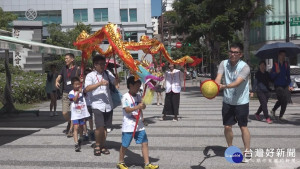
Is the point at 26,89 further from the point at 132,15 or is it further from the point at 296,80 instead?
the point at 132,15

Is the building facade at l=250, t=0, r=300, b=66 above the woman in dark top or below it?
above

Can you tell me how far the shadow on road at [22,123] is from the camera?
828 centimetres

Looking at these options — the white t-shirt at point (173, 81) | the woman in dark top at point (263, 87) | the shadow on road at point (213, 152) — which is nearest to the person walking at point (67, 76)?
the white t-shirt at point (173, 81)

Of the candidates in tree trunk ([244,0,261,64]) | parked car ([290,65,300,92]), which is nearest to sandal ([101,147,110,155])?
tree trunk ([244,0,261,64])

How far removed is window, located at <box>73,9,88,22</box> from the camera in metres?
57.7

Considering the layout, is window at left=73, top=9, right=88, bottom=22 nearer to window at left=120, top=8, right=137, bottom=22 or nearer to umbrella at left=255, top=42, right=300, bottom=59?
window at left=120, top=8, right=137, bottom=22

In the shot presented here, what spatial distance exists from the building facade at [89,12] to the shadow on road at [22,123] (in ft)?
152

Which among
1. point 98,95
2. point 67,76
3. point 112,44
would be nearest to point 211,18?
point 67,76

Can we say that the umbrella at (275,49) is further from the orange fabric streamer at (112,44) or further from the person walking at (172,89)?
the orange fabric streamer at (112,44)

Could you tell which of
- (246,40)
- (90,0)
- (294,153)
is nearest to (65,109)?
(294,153)

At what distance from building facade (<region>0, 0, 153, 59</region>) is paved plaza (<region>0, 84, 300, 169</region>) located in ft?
161

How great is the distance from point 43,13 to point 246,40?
47772 mm

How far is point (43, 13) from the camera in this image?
58.4 metres

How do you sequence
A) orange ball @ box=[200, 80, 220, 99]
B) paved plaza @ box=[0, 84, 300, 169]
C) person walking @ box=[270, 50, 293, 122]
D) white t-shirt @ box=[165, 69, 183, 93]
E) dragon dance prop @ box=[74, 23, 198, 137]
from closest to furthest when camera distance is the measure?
orange ball @ box=[200, 80, 220, 99] → dragon dance prop @ box=[74, 23, 198, 137] → paved plaza @ box=[0, 84, 300, 169] → person walking @ box=[270, 50, 293, 122] → white t-shirt @ box=[165, 69, 183, 93]
